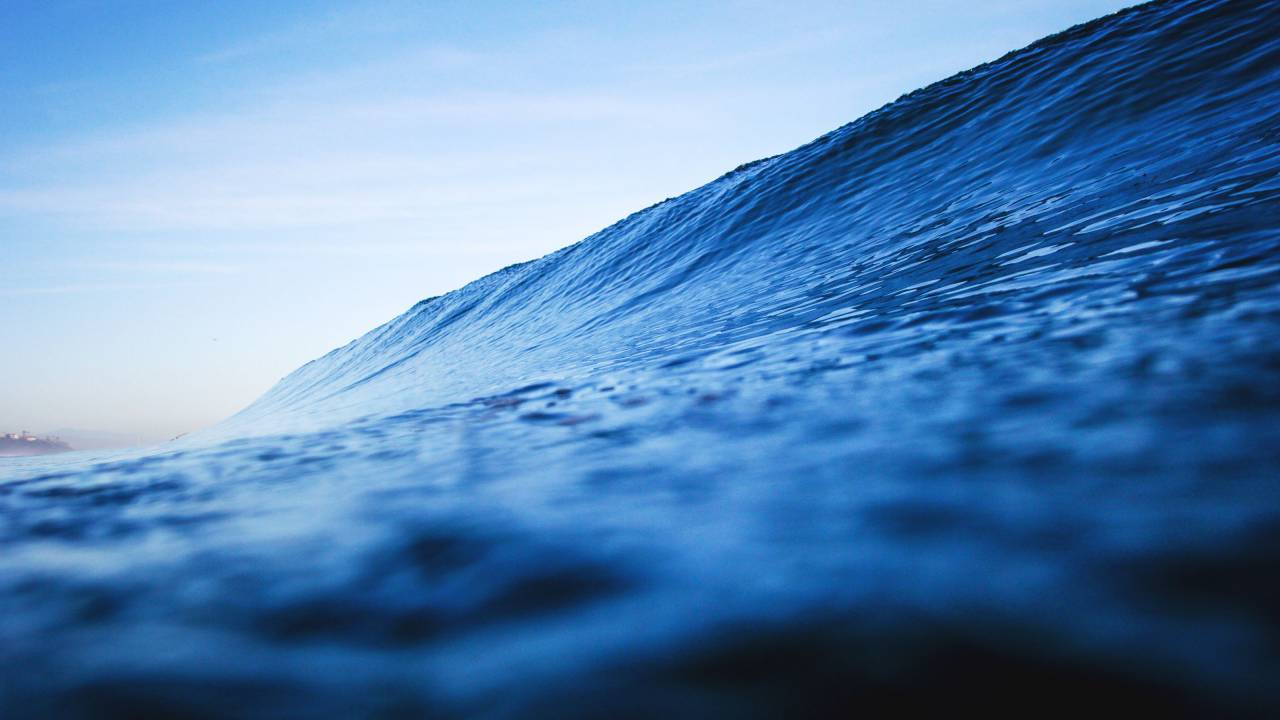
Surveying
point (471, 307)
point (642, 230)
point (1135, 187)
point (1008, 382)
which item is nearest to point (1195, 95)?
point (1135, 187)

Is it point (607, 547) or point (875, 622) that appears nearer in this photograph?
point (875, 622)

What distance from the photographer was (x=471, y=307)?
39.7 ft

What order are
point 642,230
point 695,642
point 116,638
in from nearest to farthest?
point 695,642 < point 116,638 < point 642,230

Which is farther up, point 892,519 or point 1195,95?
point 1195,95

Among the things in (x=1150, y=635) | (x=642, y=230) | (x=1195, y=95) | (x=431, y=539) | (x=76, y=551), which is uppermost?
(x=642, y=230)

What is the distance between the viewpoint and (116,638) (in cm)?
85

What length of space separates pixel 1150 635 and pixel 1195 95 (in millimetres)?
5480

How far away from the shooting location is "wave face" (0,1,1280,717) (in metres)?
0.64

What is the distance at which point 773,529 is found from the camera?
38.0 inches

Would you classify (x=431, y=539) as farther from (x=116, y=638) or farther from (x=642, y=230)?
(x=642, y=230)

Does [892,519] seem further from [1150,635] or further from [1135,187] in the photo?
[1135,187]

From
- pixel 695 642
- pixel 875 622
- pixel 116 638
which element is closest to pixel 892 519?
pixel 875 622

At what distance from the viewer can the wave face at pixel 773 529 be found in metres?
0.64

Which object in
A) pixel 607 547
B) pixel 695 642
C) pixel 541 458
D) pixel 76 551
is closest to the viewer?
pixel 695 642
